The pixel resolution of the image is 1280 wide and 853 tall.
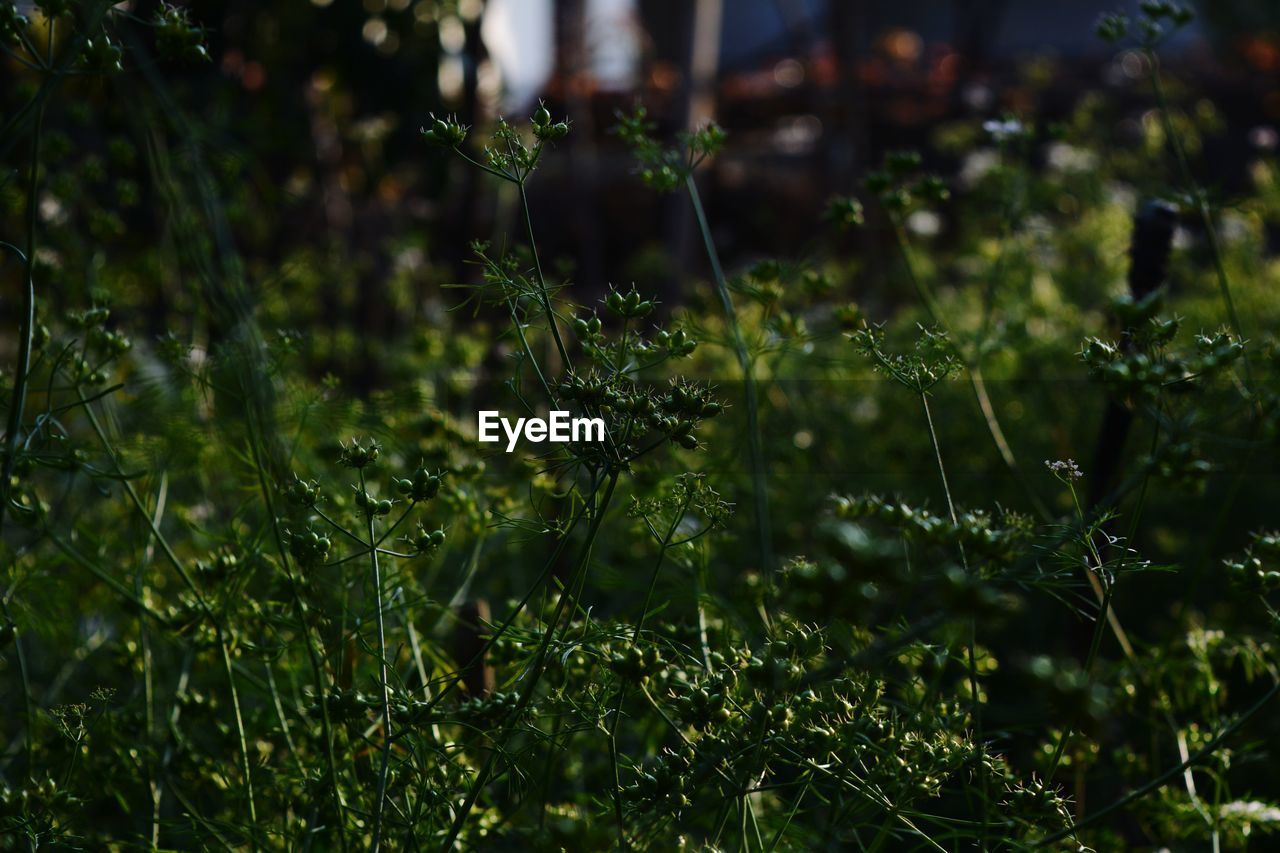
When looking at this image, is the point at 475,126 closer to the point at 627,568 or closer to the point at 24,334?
the point at 627,568

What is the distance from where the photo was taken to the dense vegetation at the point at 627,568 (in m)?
0.88

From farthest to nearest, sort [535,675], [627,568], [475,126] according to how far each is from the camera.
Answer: [475,126]
[627,568]
[535,675]

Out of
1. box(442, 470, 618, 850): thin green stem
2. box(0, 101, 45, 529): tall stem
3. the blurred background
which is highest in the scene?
the blurred background

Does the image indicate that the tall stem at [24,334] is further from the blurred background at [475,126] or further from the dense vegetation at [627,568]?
the blurred background at [475,126]

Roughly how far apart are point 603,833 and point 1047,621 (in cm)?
169

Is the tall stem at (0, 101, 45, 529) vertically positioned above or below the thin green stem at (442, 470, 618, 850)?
above

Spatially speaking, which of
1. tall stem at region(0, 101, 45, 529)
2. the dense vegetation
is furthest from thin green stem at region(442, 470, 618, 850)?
tall stem at region(0, 101, 45, 529)

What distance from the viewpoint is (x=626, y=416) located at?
0.90 metres

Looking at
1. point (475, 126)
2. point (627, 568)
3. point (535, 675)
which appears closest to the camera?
point (535, 675)

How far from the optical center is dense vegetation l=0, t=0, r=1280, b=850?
0.88 m

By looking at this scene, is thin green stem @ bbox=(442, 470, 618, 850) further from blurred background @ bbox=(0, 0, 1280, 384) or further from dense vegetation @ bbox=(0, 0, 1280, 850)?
blurred background @ bbox=(0, 0, 1280, 384)

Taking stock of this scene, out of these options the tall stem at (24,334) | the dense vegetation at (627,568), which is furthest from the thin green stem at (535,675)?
the tall stem at (24,334)

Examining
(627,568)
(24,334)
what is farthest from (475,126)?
(24,334)

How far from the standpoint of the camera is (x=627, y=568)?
2.06 metres
